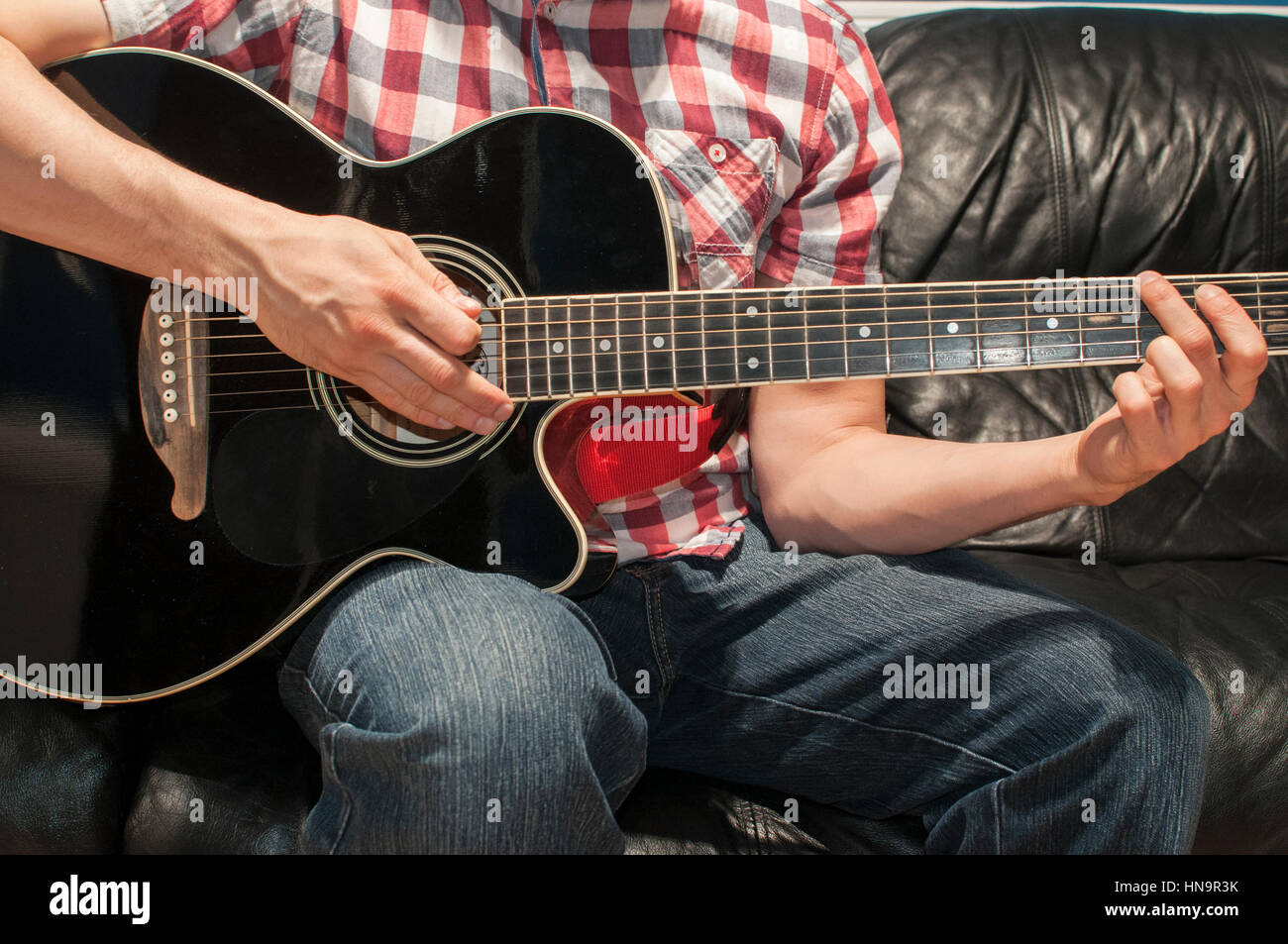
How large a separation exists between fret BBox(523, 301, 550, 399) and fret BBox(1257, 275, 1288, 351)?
0.70m

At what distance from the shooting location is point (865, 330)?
97 cm

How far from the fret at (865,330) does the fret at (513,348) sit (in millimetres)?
326

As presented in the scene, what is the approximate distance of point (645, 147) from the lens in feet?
3.60

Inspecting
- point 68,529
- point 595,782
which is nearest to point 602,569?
point 595,782

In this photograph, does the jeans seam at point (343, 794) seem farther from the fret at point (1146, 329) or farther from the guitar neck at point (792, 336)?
the fret at point (1146, 329)

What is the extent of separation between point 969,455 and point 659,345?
Answer: 1.19 ft

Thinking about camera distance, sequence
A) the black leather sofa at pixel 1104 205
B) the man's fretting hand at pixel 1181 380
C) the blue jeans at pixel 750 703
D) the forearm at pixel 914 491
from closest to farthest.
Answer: the blue jeans at pixel 750 703 < the man's fretting hand at pixel 1181 380 < the forearm at pixel 914 491 < the black leather sofa at pixel 1104 205

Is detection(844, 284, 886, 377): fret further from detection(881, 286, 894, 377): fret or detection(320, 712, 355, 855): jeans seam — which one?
detection(320, 712, 355, 855): jeans seam

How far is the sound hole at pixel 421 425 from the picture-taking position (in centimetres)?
97

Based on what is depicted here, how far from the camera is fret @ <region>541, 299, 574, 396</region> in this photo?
3.19ft

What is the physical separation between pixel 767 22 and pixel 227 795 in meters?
1.06

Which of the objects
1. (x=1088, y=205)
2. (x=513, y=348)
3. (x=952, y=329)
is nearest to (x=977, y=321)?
(x=952, y=329)

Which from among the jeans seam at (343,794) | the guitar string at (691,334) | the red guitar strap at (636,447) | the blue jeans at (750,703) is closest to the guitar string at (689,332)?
the guitar string at (691,334)

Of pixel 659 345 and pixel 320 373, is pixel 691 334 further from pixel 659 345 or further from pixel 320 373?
pixel 320 373
